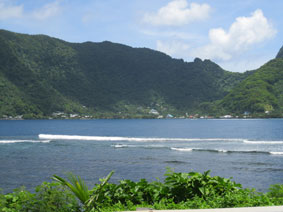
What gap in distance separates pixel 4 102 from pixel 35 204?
7525 inches

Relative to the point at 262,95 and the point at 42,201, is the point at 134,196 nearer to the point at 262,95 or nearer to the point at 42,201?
the point at 42,201

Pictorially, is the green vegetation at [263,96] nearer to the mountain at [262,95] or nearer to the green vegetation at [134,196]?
the mountain at [262,95]

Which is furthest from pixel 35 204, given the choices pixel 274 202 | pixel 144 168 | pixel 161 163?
pixel 161 163

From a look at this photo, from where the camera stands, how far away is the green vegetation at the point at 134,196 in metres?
5.95

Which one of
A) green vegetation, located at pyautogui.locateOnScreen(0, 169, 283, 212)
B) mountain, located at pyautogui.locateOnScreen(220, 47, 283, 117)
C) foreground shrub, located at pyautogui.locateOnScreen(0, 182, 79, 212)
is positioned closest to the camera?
foreground shrub, located at pyautogui.locateOnScreen(0, 182, 79, 212)

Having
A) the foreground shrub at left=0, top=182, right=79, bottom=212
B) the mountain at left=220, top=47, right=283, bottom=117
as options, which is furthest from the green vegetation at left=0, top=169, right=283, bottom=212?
the mountain at left=220, top=47, right=283, bottom=117

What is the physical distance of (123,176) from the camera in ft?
70.7

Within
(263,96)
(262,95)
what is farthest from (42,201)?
(262,95)

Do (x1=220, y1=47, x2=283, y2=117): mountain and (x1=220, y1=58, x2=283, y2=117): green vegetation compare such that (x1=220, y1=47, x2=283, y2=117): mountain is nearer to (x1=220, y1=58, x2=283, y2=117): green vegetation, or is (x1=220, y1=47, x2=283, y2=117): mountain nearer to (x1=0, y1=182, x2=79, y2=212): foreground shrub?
(x1=220, y1=58, x2=283, y2=117): green vegetation

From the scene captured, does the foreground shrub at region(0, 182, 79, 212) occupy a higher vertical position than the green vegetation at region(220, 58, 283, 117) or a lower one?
lower

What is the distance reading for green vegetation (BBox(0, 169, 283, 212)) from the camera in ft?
19.5

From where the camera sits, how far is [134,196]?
695cm

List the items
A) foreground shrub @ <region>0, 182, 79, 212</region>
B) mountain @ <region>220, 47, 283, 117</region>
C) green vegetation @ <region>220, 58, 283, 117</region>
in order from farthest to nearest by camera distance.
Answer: mountain @ <region>220, 47, 283, 117</region> → green vegetation @ <region>220, 58, 283, 117</region> → foreground shrub @ <region>0, 182, 79, 212</region>

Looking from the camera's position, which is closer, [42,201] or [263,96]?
[42,201]
